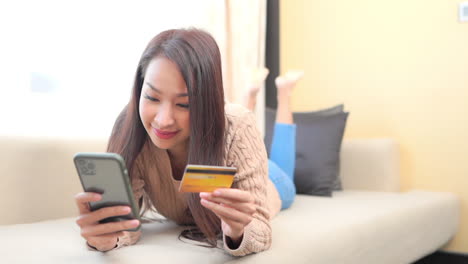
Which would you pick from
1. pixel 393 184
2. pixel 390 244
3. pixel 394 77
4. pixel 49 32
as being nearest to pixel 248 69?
pixel 394 77

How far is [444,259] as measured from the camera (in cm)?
252

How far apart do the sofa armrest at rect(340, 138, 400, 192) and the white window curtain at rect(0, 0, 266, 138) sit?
95 centimetres

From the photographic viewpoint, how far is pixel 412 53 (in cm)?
262

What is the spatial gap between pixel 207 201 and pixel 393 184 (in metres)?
1.71

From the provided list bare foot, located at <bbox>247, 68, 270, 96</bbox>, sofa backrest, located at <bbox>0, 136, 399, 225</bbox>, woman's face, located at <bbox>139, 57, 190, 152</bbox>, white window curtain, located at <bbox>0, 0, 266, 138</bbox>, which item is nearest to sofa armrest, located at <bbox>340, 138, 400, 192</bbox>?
bare foot, located at <bbox>247, 68, 270, 96</bbox>

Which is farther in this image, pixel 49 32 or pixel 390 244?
pixel 49 32

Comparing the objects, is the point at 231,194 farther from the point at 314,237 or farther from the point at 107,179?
the point at 314,237

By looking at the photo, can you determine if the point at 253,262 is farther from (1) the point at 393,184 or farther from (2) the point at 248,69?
(2) the point at 248,69

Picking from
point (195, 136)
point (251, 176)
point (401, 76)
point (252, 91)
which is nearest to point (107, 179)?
point (195, 136)

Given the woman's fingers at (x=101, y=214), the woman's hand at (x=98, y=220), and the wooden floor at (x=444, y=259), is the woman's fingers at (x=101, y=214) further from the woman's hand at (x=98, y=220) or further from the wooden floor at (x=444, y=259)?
the wooden floor at (x=444, y=259)

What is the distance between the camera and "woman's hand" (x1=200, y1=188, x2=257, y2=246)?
103cm

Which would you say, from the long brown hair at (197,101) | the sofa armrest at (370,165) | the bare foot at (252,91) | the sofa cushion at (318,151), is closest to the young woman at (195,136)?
the long brown hair at (197,101)

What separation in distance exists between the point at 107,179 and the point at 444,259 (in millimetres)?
2052

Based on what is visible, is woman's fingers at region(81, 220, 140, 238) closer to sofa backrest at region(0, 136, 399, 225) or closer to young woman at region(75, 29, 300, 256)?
young woman at region(75, 29, 300, 256)
